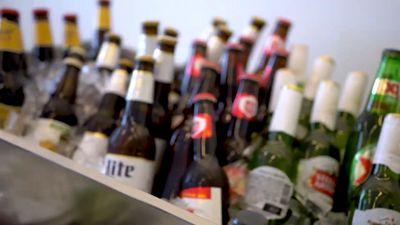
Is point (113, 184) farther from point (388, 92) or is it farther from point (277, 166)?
point (388, 92)

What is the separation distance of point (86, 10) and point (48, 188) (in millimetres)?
1212

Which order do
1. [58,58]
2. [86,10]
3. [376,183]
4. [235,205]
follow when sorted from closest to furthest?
[376,183]
[235,205]
[58,58]
[86,10]

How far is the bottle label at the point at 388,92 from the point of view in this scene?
817mm

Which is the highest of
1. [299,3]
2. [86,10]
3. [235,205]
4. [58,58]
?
[299,3]

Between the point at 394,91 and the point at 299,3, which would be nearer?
the point at 394,91

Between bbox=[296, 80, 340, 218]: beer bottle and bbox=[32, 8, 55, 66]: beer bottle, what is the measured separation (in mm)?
577

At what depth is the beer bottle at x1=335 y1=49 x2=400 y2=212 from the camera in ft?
2.64

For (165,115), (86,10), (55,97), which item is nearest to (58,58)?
(55,97)

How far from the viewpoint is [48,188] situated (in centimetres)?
59

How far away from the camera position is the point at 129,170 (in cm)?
78

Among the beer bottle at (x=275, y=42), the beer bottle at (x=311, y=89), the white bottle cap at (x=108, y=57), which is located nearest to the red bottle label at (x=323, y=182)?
the beer bottle at (x=311, y=89)

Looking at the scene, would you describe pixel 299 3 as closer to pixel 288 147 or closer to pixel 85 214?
pixel 288 147

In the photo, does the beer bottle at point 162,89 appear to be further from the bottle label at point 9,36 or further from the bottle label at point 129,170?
the bottle label at point 9,36

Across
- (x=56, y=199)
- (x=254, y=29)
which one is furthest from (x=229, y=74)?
(x=56, y=199)
